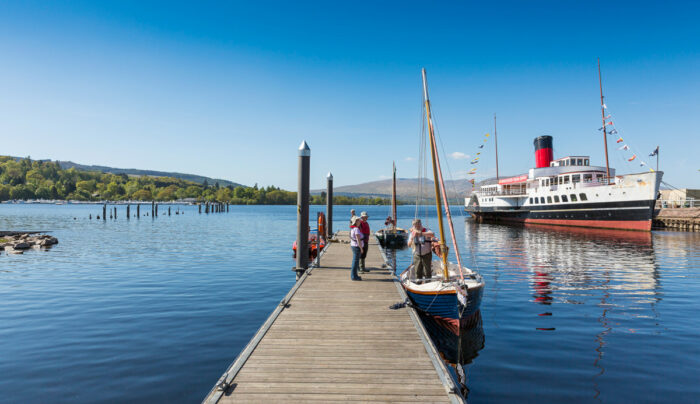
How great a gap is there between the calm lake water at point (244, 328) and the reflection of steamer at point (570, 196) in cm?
2241

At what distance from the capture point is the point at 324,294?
1107 cm

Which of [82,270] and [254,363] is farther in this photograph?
[82,270]

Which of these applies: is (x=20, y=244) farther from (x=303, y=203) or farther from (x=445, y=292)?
(x=445, y=292)

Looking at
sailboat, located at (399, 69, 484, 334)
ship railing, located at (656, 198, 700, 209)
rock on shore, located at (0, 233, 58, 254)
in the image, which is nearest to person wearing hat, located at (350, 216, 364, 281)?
sailboat, located at (399, 69, 484, 334)

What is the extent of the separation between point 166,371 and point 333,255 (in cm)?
1194

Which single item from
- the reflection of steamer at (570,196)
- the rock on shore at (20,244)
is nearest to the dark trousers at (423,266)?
the rock on shore at (20,244)

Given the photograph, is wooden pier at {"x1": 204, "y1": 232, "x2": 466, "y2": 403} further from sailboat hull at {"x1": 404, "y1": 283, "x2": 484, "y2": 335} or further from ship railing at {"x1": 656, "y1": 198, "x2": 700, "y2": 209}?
ship railing at {"x1": 656, "y1": 198, "x2": 700, "y2": 209}

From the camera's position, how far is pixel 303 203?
48.3ft

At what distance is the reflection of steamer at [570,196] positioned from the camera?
41.6 meters

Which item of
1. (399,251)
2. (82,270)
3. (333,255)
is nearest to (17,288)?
(82,270)

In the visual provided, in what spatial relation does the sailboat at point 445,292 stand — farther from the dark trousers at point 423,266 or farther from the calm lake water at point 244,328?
the calm lake water at point 244,328

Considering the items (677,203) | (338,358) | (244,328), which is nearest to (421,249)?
(338,358)

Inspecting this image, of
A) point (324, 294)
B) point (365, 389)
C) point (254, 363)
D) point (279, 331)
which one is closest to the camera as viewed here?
point (365, 389)

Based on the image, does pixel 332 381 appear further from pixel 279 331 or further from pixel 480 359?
pixel 480 359
